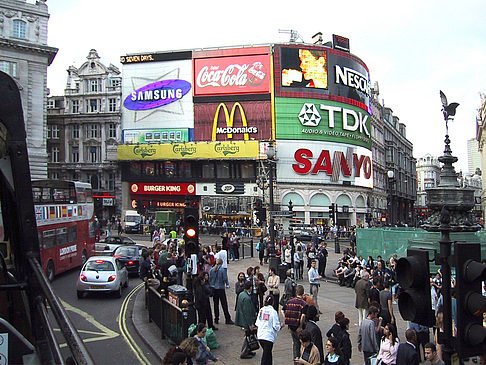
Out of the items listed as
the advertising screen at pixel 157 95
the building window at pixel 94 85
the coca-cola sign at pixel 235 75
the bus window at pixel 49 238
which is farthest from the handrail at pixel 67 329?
the building window at pixel 94 85

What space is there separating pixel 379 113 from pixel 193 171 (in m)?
39.3

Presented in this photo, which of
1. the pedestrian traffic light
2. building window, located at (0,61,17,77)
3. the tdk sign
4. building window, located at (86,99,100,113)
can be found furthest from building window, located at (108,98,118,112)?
the pedestrian traffic light

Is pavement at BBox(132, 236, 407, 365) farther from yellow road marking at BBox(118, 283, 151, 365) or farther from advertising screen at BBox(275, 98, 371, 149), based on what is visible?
advertising screen at BBox(275, 98, 371, 149)

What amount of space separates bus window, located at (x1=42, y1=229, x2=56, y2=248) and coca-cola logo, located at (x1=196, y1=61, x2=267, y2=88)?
45793 millimetres

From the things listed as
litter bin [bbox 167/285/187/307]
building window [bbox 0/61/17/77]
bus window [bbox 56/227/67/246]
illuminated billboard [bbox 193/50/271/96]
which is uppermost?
illuminated billboard [bbox 193/50/271/96]

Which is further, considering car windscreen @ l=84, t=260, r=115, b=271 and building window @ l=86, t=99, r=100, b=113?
building window @ l=86, t=99, r=100, b=113

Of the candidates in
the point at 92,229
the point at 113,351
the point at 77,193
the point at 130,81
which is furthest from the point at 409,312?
the point at 130,81

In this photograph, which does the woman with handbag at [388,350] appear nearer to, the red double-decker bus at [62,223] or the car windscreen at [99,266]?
the car windscreen at [99,266]

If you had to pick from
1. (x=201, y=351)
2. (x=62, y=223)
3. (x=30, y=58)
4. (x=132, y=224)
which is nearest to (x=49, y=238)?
(x=62, y=223)

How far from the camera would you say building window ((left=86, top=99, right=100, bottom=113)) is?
68.9 meters

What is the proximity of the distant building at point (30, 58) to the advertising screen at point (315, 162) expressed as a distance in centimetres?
2948

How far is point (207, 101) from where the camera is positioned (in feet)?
207

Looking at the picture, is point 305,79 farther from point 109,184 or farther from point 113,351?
point 113,351

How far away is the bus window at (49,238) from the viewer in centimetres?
1905
